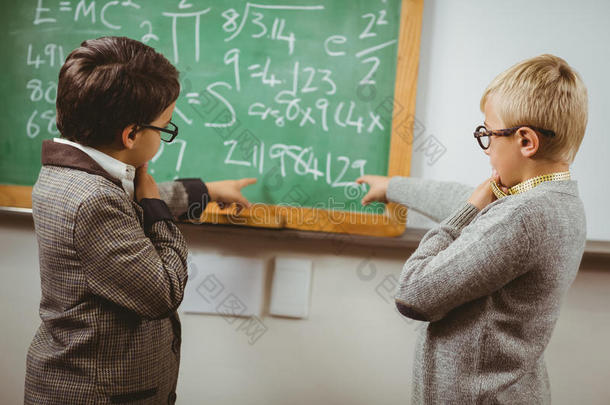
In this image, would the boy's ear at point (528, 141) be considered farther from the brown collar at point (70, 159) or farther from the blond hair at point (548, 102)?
the brown collar at point (70, 159)

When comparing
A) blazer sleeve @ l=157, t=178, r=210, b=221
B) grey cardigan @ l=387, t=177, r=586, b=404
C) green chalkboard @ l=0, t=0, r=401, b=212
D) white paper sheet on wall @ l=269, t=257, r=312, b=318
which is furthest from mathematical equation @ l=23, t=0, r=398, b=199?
grey cardigan @ l=387, t=177, r=586, b=404

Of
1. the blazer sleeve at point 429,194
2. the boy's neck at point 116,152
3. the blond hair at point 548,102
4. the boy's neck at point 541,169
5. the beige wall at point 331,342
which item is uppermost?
the blond hair at point 548,102

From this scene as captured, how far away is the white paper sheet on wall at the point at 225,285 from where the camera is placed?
1.37 metres

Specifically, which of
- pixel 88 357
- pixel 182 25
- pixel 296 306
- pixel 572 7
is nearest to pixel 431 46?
pixel 572 7

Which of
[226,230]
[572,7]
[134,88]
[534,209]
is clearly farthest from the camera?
[226,230]

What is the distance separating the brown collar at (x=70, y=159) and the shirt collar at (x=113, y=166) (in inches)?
0.4

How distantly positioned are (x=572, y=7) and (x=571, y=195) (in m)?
0.66

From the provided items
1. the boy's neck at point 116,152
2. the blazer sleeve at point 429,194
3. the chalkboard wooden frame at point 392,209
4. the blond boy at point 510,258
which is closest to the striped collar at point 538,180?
the blond boy at point 510,258

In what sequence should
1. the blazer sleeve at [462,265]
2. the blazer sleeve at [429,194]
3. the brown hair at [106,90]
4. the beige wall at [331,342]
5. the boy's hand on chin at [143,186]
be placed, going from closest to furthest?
the blazer sleeve at [462,265]
the brown hair at [106,90]
the boy's hand on chin at [143,186]
the blazer sleeve at [429,194]
the beige wall at [331,342]

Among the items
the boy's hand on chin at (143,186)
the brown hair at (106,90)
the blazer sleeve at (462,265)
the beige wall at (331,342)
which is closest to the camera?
the blazer sleeve at (462,265)

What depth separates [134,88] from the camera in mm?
876

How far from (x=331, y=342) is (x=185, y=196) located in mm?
616

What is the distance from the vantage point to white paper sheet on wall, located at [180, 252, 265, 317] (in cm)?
137

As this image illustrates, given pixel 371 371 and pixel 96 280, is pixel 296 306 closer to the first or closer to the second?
pixel 371 371
